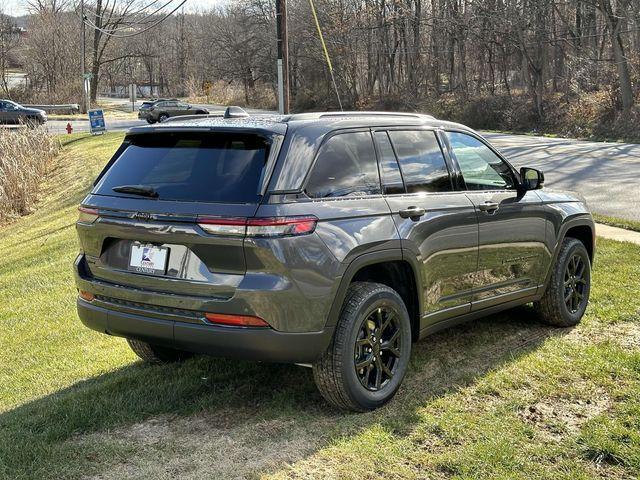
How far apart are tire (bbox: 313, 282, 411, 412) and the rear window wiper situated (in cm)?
128

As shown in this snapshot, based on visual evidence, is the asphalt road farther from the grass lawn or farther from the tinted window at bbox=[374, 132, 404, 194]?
the tinted window at bbox=[374, 132, 404, 194]

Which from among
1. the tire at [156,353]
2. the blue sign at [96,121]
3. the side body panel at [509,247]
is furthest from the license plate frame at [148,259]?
the blue sign at [96,121]

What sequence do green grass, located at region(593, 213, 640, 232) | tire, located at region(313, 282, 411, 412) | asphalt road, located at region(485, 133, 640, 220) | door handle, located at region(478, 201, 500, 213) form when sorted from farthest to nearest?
asphalt road, located at region(485, 133, 640, 220)
green grass, located at region(593, 213, 640, 232)
door handle, located at region(478, 201, 500, 213)
tire, located at region(313, 282, 411, 412)

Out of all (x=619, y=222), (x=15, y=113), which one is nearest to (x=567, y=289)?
(x=619, y=222)

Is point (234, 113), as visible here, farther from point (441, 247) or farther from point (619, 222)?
point (619, 222)

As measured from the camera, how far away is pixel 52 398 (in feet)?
15.4

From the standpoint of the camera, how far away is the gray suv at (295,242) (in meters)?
3.68

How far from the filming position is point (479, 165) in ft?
17.3

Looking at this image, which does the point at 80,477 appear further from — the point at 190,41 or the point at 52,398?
→ the point at 190,41

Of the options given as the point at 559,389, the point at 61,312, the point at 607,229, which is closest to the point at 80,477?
the point at 559,389

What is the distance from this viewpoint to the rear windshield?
3783 millimetres

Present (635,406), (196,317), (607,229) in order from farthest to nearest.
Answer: (607,229) < (635,406) < (196,317)

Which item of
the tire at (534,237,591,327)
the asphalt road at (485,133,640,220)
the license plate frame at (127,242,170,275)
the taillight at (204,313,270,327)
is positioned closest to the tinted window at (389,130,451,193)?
the taillight at (204,313,270,327)

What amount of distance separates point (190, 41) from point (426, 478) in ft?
329
